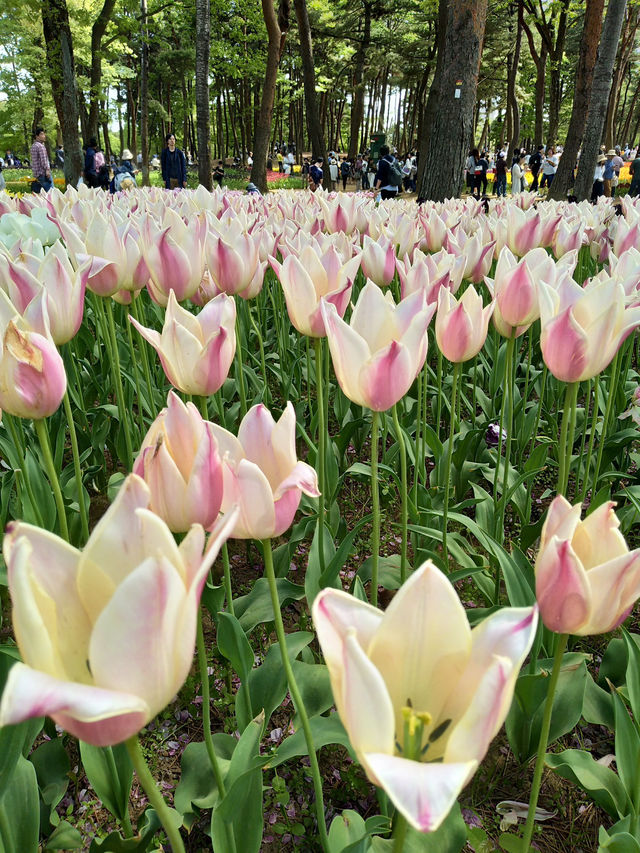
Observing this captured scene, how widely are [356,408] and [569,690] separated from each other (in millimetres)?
2009

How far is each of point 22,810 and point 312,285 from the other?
1.41m

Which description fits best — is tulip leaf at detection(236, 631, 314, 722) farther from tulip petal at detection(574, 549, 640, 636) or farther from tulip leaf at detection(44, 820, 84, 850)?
tulip petal at detection(574, 549, 640, 636)

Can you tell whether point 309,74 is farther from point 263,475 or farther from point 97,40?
point 263,475

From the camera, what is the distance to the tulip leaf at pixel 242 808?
3.80 ft

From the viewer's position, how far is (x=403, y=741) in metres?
0.73

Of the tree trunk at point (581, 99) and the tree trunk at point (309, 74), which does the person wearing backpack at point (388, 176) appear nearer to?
the tree trunk at point (309, 74)

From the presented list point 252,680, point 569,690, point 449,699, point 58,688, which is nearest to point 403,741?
point 449,699

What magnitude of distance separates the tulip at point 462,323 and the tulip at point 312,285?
0.92 ft

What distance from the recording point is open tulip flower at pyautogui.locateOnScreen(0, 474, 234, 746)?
0.56 metres

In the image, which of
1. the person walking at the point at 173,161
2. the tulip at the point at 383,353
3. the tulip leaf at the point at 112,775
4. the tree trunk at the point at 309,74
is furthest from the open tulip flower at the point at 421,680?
the person walking at the point at 173,161

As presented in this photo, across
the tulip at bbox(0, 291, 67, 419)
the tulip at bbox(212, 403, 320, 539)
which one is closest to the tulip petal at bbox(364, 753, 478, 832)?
the tulip at bbox(212, 403, 320, 539)

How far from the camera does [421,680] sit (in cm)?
73

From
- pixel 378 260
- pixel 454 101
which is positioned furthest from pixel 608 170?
pixel 378 260

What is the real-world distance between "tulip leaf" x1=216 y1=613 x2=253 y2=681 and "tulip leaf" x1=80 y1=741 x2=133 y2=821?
305 millimetres
